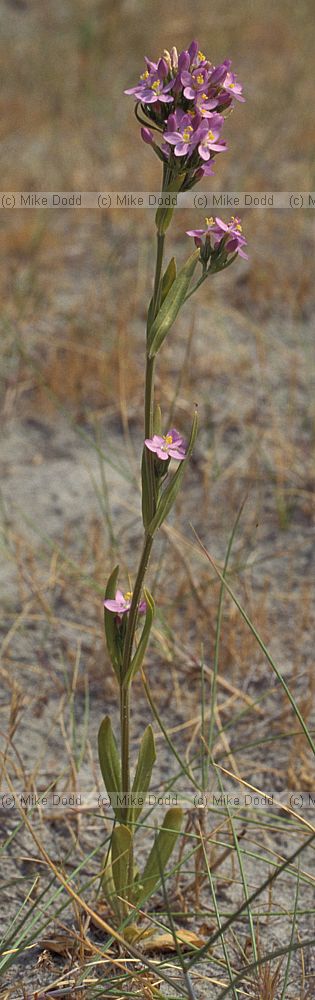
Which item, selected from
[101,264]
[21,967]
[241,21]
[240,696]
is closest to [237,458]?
[240,696]

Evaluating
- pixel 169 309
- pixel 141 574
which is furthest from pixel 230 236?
pixel 141 574

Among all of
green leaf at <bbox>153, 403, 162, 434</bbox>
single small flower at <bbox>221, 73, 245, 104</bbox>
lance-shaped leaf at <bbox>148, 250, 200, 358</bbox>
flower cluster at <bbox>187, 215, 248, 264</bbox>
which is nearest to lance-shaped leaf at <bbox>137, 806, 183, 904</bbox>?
green leaf at <bbox>153, 403, 162, 434</bbox>

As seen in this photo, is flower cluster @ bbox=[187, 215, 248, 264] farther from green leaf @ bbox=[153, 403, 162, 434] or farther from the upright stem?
green leaf @ bbox=[153, 403, 162, 434]

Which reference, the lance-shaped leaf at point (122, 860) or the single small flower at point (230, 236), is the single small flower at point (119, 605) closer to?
the lance-shaped leaf at point (122, 860)

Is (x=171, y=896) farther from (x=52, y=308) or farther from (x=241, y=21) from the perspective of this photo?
(x=241, y=21)

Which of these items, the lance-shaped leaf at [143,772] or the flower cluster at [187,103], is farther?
the lance-shaped leaf at [143,772]

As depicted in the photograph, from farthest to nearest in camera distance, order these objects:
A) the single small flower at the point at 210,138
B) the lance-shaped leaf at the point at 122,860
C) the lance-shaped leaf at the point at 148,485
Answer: the lance-shaped leaf at the point at 122,860
the lance-shaped leaf at the point at 148,485
the single small flower at the point at 210,138

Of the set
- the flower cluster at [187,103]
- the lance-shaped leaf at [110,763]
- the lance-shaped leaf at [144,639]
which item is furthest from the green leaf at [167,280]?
the lance-shaped leaf at [110,763]
